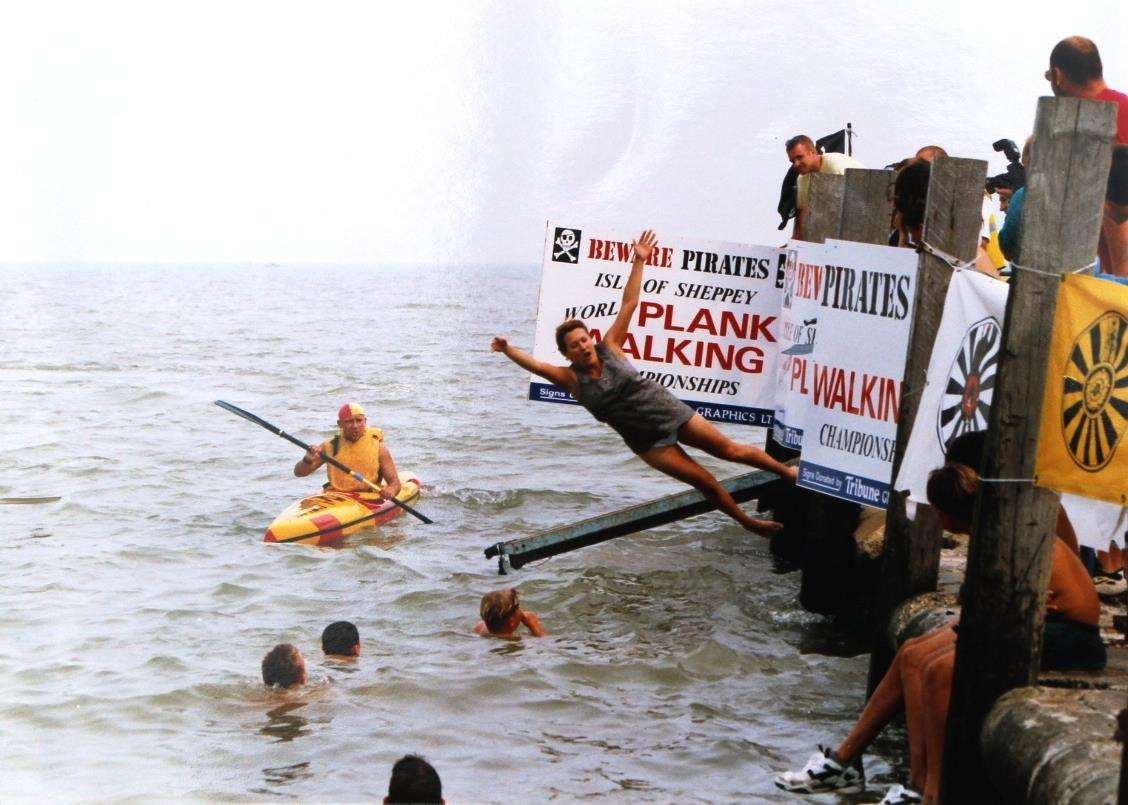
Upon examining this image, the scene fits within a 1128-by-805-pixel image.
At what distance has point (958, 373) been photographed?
6168mm

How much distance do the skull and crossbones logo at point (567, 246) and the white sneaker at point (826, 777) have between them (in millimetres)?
4694

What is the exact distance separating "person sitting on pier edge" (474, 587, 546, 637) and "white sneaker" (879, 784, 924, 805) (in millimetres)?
5076

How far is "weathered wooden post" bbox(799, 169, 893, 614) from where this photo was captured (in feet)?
26.7

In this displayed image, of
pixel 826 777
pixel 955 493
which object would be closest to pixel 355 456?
pixel 826 777

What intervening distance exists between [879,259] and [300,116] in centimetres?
3059

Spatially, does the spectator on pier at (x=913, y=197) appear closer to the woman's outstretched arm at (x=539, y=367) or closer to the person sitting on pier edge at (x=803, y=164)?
the woman's outstretched arm at (x=539, y=367)

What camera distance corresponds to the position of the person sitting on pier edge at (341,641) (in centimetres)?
1010

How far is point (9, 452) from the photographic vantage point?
878 inches

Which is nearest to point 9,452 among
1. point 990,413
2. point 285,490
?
point 285,490

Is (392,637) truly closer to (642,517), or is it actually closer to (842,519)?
(642,517)

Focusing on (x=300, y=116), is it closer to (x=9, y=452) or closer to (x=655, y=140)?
(x=9, y=452)

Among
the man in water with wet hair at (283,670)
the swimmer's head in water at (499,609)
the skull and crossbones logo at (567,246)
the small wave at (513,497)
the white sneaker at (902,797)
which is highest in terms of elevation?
the skull and crossbones logo at (567,246)

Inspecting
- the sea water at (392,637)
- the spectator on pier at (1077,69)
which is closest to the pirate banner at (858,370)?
the spectator on pier at (1077,69)

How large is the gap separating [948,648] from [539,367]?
373 centimetres
